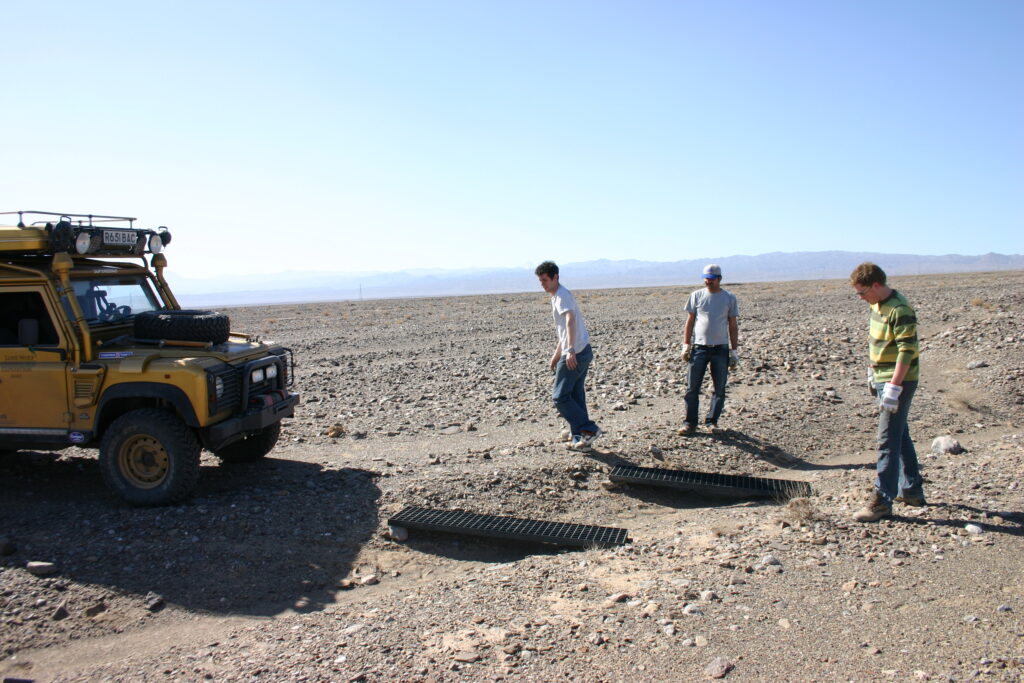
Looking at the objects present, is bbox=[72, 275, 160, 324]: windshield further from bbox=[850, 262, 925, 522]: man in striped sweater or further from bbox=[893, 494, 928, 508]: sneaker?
bbox=[893, 494, 928, 508]: sneaker

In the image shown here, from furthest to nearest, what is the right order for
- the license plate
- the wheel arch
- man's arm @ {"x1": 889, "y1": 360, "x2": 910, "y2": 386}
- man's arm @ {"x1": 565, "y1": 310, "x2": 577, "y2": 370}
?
man's arm @ {"x1": 565, "y1": 310, "x2": 577, "y2": 370}
the license plate
the wheel arch
man's arm @ {"x1": 889, "y1": 360, "x2": 910, "y2": 386}

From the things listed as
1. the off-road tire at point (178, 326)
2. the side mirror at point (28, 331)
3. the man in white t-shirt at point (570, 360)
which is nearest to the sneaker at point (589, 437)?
the man in white t-shirt at point (570, 360)

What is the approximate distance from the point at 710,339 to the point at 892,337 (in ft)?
10.6

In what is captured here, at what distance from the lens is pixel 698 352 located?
9.08 m

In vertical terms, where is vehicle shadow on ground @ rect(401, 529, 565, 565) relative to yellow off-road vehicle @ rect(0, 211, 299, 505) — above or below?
below

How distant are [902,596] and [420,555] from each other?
351 centimetres

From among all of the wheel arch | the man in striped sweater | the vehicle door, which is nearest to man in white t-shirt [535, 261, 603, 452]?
the man in striped sweater

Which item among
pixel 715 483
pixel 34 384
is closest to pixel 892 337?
pixel 715 483

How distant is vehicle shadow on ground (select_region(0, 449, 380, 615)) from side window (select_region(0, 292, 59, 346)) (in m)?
1.53

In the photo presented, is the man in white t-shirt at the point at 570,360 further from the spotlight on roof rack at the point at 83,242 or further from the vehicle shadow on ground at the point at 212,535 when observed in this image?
the spotlight on roof rack at the point at 83,242

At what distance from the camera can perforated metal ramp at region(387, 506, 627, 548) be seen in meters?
6.05

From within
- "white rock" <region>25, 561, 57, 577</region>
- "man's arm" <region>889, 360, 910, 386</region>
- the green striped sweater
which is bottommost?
"white rock" <region>25, 561, 57, 577</region>

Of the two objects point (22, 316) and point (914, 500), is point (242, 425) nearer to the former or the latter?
point (22, 316)


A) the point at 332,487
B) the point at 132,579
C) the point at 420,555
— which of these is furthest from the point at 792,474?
the point at 132,579
